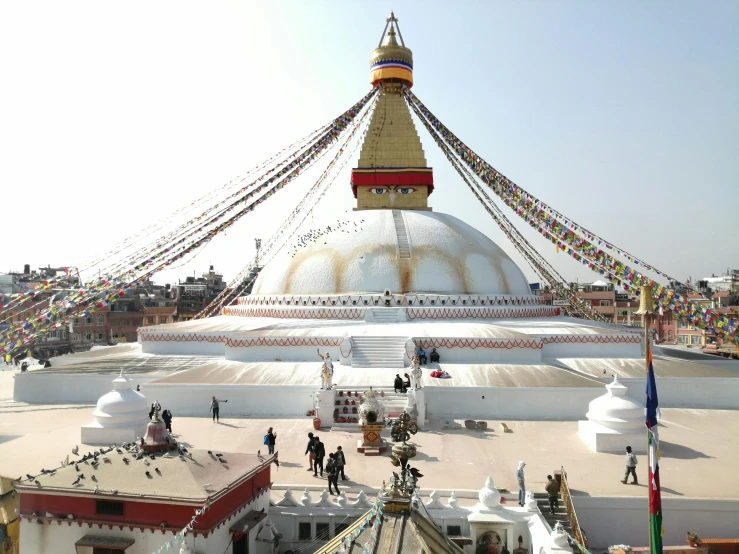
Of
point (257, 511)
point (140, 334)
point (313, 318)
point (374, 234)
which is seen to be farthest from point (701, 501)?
point (140, 334)

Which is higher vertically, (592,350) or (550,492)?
(592,350)

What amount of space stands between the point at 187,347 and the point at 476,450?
938 centimetres

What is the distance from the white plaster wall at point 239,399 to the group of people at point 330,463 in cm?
288

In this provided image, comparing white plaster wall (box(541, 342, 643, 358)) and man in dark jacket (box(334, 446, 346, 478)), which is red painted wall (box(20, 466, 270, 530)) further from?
white plaster wall (box(541, 342, 643, 358))

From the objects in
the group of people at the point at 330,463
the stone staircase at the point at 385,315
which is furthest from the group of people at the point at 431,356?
the group of people at the point at 330,463

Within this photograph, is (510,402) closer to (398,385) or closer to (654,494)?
(398,385)

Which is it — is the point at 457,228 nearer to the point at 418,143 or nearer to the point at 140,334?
the point at 418,143

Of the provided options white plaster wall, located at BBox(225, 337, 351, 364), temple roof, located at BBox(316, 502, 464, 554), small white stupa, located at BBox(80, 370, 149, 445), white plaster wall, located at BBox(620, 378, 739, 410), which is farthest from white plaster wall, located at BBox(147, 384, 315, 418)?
temple roof, located at BBox(316, 502, 464, 554)

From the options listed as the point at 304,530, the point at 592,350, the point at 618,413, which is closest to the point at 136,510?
the point at 304,530

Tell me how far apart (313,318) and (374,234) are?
3.56 meters

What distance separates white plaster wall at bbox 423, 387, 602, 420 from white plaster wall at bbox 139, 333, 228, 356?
262 inches

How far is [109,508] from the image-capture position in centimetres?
548

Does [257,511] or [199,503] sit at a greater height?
[199,503]

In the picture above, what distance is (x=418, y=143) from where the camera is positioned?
20.8 metres
